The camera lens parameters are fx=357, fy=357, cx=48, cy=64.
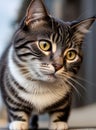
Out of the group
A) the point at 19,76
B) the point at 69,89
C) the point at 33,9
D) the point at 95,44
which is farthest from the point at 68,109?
the point at 95,44

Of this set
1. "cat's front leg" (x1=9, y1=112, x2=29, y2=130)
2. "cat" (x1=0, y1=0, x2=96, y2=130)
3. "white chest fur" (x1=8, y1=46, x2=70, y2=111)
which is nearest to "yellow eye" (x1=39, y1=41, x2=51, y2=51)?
"cat" (x1=0, y1=0, x2=96, y2=130)

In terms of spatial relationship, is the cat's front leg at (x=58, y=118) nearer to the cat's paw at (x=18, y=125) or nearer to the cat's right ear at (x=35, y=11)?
the cat's paw at (x=18, y=125)

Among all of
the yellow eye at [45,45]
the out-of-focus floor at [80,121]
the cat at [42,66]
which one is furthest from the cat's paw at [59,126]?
the yellow eye at [45,45]

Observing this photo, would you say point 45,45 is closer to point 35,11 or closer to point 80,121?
point 35,11

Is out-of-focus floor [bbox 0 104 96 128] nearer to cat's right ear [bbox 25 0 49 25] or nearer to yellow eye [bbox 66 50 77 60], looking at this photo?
yellow eye [bbox 66 50 77 60]

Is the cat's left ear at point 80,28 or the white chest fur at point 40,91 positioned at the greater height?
the cat's left ear at point 80,28

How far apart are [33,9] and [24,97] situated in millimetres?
257

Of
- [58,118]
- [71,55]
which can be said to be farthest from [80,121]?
[71,55]

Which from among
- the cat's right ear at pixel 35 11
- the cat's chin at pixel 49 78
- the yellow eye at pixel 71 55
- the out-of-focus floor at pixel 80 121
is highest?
the cat's right ear at pixel 35 11

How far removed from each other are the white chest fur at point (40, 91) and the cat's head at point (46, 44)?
0.02 metres

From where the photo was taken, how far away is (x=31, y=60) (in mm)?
994

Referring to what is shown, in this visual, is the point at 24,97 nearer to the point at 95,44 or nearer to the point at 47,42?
the point at 47,42

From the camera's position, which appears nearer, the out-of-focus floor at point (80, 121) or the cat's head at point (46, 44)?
the cat's head at point (46, 44)

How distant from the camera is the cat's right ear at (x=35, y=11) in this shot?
3.17ft
